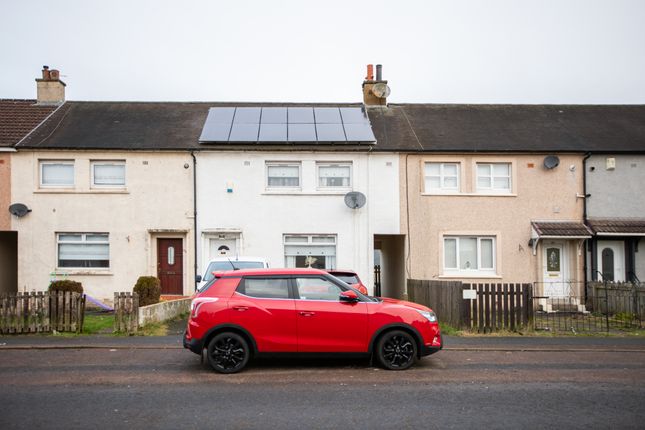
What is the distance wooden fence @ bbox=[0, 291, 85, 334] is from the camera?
43.4 feet

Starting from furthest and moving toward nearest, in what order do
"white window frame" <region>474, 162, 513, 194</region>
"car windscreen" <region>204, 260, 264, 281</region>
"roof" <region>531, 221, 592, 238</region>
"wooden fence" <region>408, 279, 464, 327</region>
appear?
1. "white window frame" <region>474, 162, 513, 194</region>
2. "roof" <region>531, 221, 592, 238</region>
3. "car windscreen" <region>204, 260, 264, 281</region>
4. "wooden fence" <region>408, 279, 464, 327</region>

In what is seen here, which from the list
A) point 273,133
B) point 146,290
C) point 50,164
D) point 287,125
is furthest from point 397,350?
point 50,164

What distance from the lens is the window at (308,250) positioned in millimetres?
19688

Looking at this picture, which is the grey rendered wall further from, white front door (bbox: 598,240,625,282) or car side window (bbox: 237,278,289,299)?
car side window (bbox: 237,278,289,299)

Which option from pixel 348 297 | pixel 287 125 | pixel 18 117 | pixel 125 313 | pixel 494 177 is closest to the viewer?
pixel 348 297

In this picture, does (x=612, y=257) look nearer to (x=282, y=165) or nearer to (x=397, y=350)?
(x=282, y=165)

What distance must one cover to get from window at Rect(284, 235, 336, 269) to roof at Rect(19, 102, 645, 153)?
10.3ft

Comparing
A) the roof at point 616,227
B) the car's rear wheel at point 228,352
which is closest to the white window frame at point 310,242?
the roof at point 616,227

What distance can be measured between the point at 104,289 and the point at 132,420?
13.6m

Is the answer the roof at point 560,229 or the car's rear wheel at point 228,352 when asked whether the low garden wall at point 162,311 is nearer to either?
the car's rear wheel at point 228,352

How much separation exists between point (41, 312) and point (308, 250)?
8.82m

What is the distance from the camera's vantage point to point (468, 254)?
1998 centimetres

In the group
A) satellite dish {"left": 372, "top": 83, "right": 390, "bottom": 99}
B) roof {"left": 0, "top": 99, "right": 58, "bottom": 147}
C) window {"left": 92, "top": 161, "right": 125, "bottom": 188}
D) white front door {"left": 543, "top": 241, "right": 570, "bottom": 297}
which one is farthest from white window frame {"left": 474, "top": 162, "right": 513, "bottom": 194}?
roof {"left": 0, "top": 99, "right": 58, "bottom": 147}

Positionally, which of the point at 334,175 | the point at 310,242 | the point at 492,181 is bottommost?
the point at 310,242
